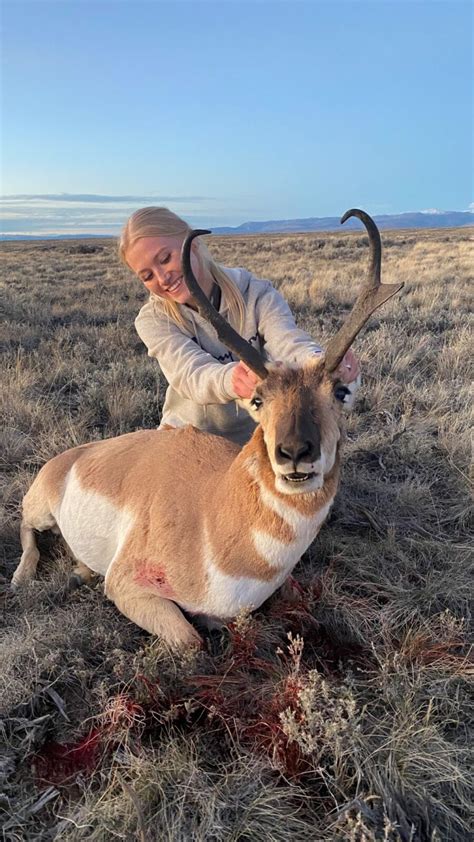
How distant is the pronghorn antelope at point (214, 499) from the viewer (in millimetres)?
2367

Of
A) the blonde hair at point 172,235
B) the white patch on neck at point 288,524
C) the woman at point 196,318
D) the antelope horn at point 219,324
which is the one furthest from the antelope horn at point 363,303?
the blonde hair at point 172,235

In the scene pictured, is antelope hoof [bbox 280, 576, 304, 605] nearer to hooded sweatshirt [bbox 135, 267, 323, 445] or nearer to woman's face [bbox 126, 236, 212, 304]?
hooded sweatshirt [bbox 135, 267, 323, 445]

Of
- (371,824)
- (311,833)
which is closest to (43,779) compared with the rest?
(311,833)

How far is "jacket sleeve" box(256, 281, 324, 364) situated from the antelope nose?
1.28 metres

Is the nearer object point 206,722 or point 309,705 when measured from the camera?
point 309,705

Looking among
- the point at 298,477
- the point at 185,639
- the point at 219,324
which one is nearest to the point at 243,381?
the point at 219,324

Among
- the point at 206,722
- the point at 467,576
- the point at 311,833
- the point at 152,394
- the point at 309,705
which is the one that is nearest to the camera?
the point at 311,833

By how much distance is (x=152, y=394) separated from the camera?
654cm

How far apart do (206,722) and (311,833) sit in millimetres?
645

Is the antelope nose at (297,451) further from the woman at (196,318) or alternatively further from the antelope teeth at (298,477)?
the woman at (196,318)

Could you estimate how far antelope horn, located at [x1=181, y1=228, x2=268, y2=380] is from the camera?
8.07ft

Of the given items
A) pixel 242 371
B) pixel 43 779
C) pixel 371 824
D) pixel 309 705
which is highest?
pixel 242 371

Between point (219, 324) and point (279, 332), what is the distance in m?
1.53

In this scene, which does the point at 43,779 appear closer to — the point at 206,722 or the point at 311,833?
the point at 206,722
